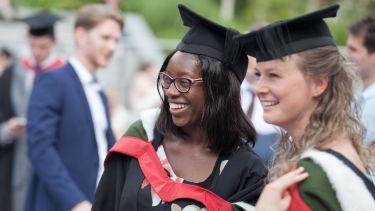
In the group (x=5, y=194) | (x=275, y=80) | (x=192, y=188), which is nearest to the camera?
(x=275, y=80)

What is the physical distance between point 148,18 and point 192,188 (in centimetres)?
1306

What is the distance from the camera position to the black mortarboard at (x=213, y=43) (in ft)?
12.0

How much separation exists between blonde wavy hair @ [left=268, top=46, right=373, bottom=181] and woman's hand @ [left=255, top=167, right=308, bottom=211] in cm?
10

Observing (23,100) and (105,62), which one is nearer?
(105,62)

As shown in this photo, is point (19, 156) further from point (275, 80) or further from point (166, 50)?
point (166, 50)

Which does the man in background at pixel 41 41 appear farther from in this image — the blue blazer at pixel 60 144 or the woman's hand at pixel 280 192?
the woman's hand at pixel 280 192

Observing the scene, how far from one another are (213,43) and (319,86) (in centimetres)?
79

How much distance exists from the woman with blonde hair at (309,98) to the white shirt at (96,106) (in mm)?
2366

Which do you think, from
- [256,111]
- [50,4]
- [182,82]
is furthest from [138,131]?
[50,4]

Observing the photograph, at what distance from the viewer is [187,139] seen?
3785mm

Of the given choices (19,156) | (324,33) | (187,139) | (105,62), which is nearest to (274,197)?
(324,33)

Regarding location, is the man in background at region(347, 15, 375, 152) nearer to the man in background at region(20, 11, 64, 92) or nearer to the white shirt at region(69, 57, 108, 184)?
the white shirt at region(69, 57, 108, 184)

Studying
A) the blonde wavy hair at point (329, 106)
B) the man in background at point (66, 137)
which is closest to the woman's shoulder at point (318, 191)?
the blonde wavy hair at point (329, 106)

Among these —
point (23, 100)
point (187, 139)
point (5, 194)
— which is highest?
point (187, 139)
